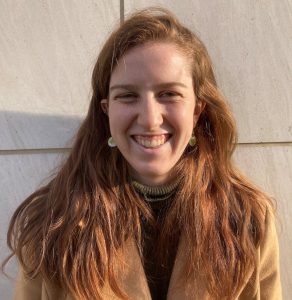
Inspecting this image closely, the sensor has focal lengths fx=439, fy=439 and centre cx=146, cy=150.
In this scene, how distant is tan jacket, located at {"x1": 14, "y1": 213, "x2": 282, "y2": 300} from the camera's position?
1688 mm

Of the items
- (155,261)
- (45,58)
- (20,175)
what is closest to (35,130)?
(20,175)

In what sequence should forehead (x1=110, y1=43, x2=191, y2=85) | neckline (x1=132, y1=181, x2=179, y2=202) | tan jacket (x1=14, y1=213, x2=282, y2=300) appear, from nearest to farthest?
forehead (x1=110, y1=43, x2=191, y2=85)
tan jacket (x1=14, y1=213, x2=282, y2=300)
neckline (x1=132, y1=181, x2=179, y2=202)

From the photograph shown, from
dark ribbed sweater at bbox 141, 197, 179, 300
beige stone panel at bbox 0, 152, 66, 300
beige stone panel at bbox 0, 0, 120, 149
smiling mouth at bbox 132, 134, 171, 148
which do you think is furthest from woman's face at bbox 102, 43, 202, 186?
beige stone panel at bbox 0, 152, 66, 300

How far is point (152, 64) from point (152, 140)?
0.27 m

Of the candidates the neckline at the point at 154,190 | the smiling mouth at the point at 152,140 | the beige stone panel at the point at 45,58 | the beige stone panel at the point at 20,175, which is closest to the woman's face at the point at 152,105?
the smiling mouth at the point at 152,140

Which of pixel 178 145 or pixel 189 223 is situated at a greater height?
pixel 178 145

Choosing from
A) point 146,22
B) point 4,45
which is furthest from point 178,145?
point 4,45

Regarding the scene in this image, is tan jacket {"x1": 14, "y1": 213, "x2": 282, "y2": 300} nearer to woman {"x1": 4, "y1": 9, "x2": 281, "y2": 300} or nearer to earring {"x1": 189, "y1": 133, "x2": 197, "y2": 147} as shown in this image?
woman {"x1": 4, "y1": 9, "x2": 281, "y2": 300}

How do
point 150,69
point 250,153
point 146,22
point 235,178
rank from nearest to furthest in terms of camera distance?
point 150,69 < point 146,22 < point 235,178 < point 250,153

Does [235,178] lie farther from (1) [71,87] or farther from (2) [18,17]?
(2) [18,17]

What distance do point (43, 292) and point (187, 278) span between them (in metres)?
0.56

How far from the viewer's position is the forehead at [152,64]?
1.52 m

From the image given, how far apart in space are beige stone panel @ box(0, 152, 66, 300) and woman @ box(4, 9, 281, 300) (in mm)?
181

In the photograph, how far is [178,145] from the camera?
1.61 m
